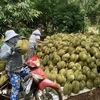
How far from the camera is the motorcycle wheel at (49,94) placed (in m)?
5.50

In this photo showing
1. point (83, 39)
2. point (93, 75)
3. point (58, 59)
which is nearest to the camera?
point (93, 75)

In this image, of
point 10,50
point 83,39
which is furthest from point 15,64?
point 83,39

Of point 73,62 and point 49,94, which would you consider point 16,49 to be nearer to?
point 49,94

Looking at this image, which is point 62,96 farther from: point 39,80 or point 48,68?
point 48,68

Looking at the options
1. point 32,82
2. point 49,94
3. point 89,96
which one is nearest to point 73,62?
point 89,96

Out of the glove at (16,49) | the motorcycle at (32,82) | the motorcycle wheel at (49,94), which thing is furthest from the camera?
the motorcycle wheel at (49,94)

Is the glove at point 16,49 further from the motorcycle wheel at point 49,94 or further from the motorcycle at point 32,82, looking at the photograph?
the motorcycle wheel at point 49,94

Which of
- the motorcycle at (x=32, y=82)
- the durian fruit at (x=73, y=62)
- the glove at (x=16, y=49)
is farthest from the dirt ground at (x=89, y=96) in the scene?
the glove at (x=16, y=49)

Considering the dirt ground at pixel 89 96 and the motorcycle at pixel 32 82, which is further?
the dirt ground at pixel 89 96

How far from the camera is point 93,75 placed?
6668mm

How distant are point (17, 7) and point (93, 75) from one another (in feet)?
18.5

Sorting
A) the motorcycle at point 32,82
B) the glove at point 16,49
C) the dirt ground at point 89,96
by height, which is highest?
the glove at point 16,49

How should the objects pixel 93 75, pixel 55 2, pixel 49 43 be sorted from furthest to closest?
pixel 55 2, pixel 49 43, pixel 93 75

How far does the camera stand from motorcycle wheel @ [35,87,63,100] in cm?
550
